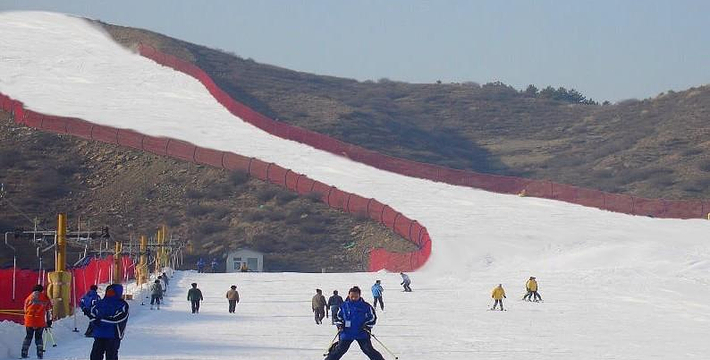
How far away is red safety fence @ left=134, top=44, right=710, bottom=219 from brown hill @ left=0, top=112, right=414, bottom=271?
20.5 ft

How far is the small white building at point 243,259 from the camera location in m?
66.2

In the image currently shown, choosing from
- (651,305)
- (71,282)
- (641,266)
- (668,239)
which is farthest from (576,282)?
(71,282)

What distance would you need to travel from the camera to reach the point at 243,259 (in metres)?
66.2

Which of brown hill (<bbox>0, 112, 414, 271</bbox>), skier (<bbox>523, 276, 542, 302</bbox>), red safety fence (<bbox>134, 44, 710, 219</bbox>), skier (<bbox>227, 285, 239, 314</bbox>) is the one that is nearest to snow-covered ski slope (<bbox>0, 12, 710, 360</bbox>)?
skier (<bbox>523, 276, 542, 302</bbox>)

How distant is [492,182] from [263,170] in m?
12.2

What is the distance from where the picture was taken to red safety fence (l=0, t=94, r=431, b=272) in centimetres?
6108

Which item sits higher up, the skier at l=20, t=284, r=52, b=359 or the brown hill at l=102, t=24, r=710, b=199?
the brown hill at l=102, t=24, r=710, b=199

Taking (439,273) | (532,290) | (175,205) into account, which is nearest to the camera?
(532,290)

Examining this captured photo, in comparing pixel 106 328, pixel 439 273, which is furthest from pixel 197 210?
pixel 106 328

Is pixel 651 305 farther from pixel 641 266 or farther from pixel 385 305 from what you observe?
pixel 641 266

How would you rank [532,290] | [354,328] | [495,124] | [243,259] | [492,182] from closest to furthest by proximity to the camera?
[354,328]
[532,290]
[243,259]
[492,182]
[495,124]

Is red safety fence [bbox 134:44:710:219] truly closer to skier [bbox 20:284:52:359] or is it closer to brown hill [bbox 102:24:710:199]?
brown hill [bbox 102:24:710:199]

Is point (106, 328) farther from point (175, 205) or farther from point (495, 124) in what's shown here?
point (495, 124)

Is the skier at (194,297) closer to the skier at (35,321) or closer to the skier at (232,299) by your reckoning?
the skier at (232,299)
